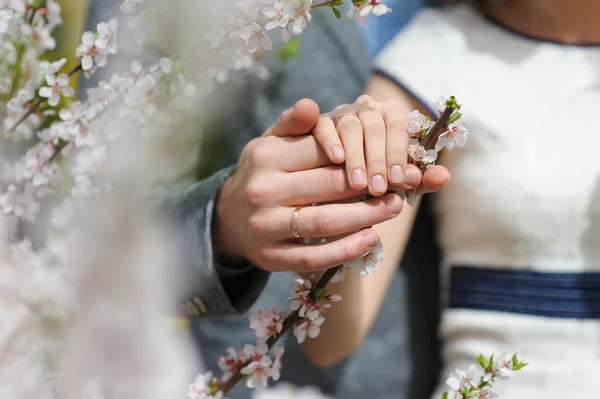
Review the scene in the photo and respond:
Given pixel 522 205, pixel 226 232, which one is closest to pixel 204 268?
pixel 226 232

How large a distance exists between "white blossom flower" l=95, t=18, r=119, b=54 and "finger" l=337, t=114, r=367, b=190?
0.17 m

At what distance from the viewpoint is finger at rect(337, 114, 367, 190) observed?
384 mm

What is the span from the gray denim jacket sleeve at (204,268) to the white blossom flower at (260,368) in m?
0.13

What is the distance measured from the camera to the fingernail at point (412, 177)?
38 centimetres

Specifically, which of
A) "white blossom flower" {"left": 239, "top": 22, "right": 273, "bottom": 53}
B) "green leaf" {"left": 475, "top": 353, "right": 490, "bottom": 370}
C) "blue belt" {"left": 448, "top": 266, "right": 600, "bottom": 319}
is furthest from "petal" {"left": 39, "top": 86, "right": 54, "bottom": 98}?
"blue belt" {"left": 448, "top": 266, "right": 600, "bottom": 319}

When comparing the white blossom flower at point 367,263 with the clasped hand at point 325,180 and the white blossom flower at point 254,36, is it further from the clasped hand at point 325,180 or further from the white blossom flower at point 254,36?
the white blossom flower at point 254,36

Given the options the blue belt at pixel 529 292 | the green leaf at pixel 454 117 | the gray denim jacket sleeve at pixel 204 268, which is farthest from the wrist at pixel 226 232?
the blue belt at pixel 529 292

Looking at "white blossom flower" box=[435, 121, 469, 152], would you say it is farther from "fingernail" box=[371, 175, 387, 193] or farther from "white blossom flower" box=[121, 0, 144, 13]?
"white blossom flower" box=[121, 0, 144, 13]

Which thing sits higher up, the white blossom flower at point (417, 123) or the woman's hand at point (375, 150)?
the white blossom flower at point (417, 123)

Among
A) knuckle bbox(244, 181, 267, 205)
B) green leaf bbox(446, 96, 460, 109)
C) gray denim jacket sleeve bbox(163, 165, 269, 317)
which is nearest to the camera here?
green leaf bbox(446, 96, 460, 109)

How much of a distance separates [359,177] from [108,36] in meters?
0.20

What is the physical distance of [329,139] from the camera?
0.40 meters

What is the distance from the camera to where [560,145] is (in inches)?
26.5

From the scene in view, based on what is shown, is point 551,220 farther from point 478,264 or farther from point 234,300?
point 234,300
